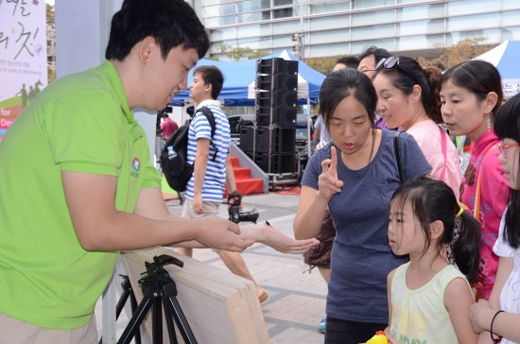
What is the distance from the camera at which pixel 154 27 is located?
1679 mm

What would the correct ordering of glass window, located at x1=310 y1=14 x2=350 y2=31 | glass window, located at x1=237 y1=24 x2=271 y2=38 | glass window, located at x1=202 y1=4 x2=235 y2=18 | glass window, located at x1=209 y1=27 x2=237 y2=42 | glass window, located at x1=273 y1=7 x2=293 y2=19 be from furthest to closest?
glass window, located at x1=202 y1=4 x2=235 y2=18
glass window, located at x1=209 y1=27 x2=237 y2=42
glass window, located at x1=237 y1=24 x2=271 y2=38
glass window, located at x1=273 y1=7 x2=293 y2=19
glass window, located at x1=310 y1=14 x2=350 y2=31

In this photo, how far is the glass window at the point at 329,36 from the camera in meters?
42.3

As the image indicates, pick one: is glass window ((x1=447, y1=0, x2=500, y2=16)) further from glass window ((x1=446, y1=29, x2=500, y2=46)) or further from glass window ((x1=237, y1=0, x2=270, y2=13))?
glass window ((x1=237, y1=0, x2=270, y2=13))

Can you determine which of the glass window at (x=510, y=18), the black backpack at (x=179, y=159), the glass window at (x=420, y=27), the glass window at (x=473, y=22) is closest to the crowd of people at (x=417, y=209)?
the black backpack at (x=179, y=159)

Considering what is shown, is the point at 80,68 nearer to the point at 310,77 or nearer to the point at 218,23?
the point at 310,77

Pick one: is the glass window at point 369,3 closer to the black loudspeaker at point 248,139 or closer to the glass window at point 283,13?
the glass window at point 283,13

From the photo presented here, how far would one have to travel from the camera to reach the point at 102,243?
1521 mm

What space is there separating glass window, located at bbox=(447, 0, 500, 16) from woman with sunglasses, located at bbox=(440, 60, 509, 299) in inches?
1392

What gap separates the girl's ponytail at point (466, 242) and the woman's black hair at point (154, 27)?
1126mm

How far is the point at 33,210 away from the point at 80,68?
1.33 meters

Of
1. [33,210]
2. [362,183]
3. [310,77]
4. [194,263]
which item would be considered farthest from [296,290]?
[310,77]

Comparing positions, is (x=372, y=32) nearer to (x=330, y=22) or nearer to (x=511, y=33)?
(x=330, y=22)

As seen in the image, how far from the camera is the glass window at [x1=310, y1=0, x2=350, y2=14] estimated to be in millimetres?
42312

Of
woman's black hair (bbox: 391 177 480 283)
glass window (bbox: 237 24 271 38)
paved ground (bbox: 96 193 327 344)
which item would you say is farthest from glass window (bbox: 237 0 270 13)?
woman's black hair (bbox: 391 177 480 283)
